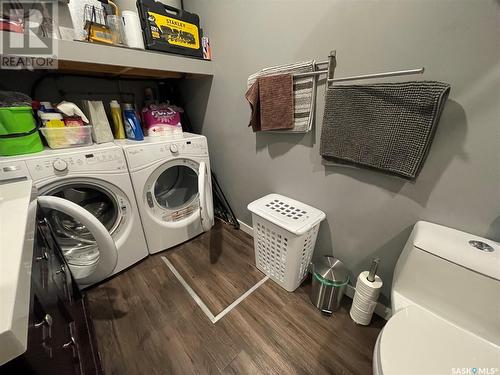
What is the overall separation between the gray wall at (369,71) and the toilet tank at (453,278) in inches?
4.5

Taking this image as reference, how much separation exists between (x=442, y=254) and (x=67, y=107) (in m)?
1.88

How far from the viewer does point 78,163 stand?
102 cm

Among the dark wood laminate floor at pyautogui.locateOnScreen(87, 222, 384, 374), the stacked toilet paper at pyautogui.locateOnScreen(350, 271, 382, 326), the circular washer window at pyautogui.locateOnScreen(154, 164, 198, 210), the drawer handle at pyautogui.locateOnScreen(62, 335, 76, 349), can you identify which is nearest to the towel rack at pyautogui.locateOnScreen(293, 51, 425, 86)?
the stacked toilet paper at pyautogui.locateOnScreen(350, 271, 382, 326)

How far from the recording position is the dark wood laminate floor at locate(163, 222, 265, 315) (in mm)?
1243

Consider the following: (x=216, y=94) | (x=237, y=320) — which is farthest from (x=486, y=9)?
(x=237, y=320)

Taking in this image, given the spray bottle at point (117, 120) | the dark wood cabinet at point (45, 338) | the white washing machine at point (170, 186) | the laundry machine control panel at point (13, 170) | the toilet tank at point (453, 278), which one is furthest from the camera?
the spray bottle at point (117, 120)

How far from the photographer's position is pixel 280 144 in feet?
4.20

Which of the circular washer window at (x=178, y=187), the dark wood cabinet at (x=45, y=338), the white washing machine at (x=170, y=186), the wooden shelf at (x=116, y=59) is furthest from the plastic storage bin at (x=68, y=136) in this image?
the dark wood cabinet at (x=45, y=338)

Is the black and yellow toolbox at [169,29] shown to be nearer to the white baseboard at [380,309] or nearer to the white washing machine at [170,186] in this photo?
the white washing machine at [170,186]

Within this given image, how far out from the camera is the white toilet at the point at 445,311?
61 cm

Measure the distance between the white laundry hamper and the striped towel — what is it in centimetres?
46

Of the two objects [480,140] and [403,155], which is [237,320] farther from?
[480,140]

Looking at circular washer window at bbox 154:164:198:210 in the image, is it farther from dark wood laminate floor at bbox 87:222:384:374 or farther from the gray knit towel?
the gray knit towel

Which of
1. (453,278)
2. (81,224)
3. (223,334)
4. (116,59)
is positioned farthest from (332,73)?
(81,224)
